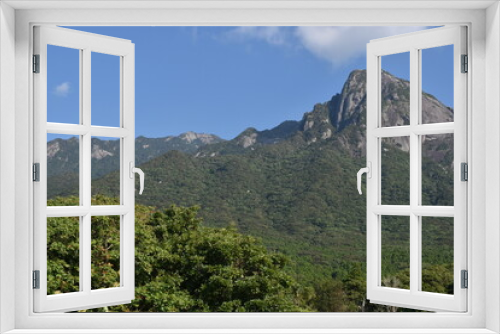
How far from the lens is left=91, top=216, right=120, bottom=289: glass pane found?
5551 mm

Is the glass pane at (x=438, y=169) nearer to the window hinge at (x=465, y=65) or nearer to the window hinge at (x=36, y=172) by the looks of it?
the window hinge at (x=465, y=65)

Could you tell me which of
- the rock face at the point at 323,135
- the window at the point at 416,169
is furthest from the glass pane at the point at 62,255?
the rock face at the point at 323,135

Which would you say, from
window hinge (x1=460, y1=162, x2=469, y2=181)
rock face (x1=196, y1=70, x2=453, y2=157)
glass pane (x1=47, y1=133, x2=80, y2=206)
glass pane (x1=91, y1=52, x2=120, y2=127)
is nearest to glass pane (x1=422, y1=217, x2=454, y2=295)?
rock face (x1=196, y1=70, x2=453, y2=157)

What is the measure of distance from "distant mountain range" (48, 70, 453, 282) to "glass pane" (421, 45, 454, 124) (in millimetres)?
502

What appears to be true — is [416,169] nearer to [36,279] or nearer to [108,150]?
[36,279]

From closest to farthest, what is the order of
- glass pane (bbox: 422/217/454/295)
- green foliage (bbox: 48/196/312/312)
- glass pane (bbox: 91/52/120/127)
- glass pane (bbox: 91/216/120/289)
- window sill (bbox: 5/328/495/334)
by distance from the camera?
window sill (bbox: 5/328/495/334)
glass pane (bbox: 91/216/120/289)
green foliage (bbox: 48/196/312/312)
glass pane (bbox: 91/52/120/127)
glass pane (bbox: 422/217/454/295)

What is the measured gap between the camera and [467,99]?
8.03ft

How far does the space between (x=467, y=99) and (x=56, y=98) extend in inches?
288

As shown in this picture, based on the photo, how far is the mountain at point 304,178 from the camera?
33.8 ft

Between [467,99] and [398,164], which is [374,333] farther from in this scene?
[398,164]

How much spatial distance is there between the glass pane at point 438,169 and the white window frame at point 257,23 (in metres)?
7.38

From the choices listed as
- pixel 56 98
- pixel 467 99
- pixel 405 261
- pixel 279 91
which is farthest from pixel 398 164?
pixel 467 99

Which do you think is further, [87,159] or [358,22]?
[87,159]

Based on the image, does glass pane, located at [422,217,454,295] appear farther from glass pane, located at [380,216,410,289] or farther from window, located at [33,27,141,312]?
window, located at [33,27,141,312]
